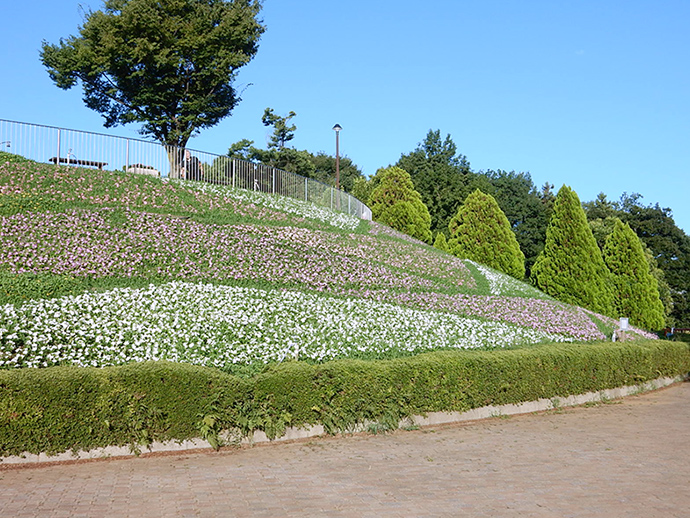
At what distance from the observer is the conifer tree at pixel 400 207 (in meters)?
34.8

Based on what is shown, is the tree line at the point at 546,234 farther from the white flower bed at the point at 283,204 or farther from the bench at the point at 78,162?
the bench at the point at 78,162

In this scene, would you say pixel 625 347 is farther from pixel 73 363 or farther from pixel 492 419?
pixel 73 363

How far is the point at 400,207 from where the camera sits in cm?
3481

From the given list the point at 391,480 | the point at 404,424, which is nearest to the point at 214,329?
the point at 404,424

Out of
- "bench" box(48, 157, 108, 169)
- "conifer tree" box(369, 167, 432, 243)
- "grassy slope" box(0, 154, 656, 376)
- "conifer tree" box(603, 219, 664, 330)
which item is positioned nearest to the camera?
"grassy slope" box(0, 154, 656, 376)

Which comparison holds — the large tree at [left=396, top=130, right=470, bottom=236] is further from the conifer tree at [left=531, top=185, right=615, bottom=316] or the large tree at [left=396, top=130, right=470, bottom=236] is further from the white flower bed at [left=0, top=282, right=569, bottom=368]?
the white flower bed at [left=0, top=282, right=569, bottom=368]

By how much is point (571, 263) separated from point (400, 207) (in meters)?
11.6

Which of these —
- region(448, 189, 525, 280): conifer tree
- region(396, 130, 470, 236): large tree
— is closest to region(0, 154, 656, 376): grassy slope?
region(448, 189, 525, 280): conifer tree

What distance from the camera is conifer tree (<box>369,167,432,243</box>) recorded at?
3475cm

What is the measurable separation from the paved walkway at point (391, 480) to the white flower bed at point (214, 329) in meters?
2.83

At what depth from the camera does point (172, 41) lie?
3181 centimetres

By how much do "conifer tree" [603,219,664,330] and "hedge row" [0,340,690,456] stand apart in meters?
19.0

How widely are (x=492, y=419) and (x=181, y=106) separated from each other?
89.3 ft

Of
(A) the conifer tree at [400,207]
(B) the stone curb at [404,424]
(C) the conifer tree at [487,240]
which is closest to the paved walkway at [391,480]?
(B) the stone curb at [404,424]
